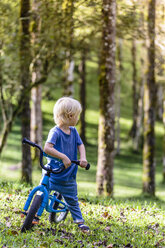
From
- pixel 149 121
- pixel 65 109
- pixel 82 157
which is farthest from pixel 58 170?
pixel 149 121

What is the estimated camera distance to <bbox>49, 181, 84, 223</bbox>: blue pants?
5.52 m

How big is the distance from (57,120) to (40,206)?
1.18 metres

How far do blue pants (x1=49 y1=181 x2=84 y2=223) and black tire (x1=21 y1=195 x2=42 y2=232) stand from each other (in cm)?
36

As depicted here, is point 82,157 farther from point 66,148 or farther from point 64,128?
point 64,128

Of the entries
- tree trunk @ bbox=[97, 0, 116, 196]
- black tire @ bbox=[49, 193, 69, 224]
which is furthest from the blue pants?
tree trunk @ bbox=[97, 0, 116, 196]

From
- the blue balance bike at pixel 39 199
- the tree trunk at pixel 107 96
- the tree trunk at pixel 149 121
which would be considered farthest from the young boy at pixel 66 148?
the tree trunk at pixel 149 121

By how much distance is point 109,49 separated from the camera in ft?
37.0

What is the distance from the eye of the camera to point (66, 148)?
5.53 metres

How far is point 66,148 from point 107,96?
609 cm

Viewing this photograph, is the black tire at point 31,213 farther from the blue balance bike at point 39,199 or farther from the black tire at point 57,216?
the black tire at point 57,216

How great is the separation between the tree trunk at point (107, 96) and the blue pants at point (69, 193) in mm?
5869

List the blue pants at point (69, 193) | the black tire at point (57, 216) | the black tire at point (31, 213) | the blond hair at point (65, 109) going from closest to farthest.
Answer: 1. the black tire at point (31, 213)
2. the blond hair at point (65, 109)
3. the blue pants at point (69, 193)
4. the black tire at point (57, 216)

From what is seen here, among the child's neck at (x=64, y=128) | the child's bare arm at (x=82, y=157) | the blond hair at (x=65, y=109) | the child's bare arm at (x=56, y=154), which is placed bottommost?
the child's bare arm at (x=82, y=157)

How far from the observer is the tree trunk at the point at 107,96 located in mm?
11125
